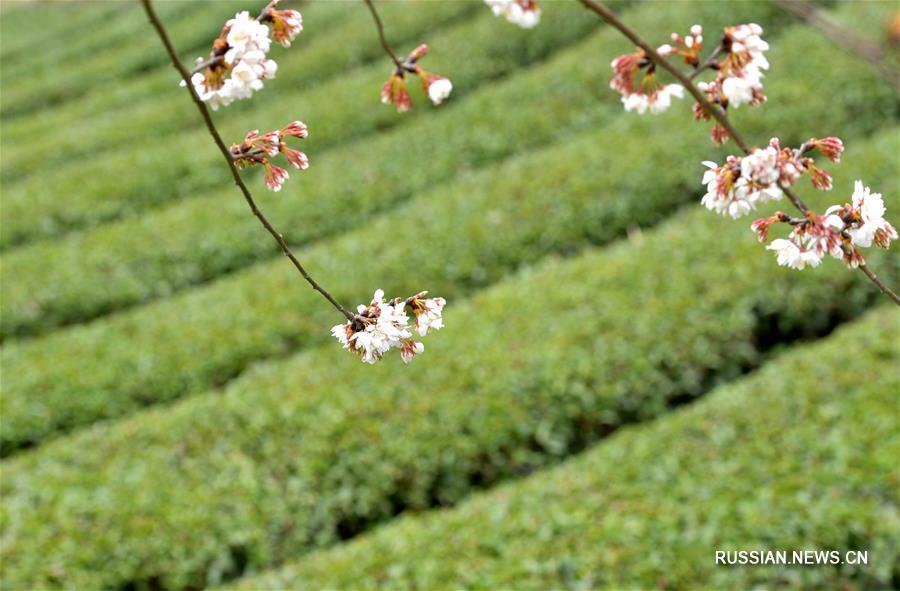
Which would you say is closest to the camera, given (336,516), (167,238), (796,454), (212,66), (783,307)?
(212,66)

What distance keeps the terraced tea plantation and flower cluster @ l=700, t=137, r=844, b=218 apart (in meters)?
3.04

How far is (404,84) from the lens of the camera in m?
1.51

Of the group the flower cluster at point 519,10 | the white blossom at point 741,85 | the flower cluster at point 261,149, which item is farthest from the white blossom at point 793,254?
the flower cluster at point 261,149

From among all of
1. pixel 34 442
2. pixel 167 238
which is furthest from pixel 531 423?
pixel 167 238

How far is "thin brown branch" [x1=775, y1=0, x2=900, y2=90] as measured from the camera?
103cm

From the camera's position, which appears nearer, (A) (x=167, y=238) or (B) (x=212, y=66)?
Result: (B) (x=212, y=66)

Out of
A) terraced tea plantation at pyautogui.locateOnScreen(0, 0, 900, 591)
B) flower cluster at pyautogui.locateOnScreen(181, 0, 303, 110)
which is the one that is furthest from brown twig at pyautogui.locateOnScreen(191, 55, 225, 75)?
terraced tea plantation at pyautogui.locateOnScreen(0, 0, 900, 591)

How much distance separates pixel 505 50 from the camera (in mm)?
11398

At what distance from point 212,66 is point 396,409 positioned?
4.45m

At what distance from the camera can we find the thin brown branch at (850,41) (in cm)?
103

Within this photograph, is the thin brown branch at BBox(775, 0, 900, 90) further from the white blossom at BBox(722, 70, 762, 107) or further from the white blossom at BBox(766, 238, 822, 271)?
the white blossom at BBox(766, 238, 822, 271)

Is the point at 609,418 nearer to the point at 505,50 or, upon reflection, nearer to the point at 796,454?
the point at 796,454

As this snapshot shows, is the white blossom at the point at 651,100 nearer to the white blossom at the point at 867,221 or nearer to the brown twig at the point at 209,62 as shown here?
the white blossom at the point at 867,221

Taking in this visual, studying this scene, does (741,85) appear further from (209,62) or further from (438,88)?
(209,62)
